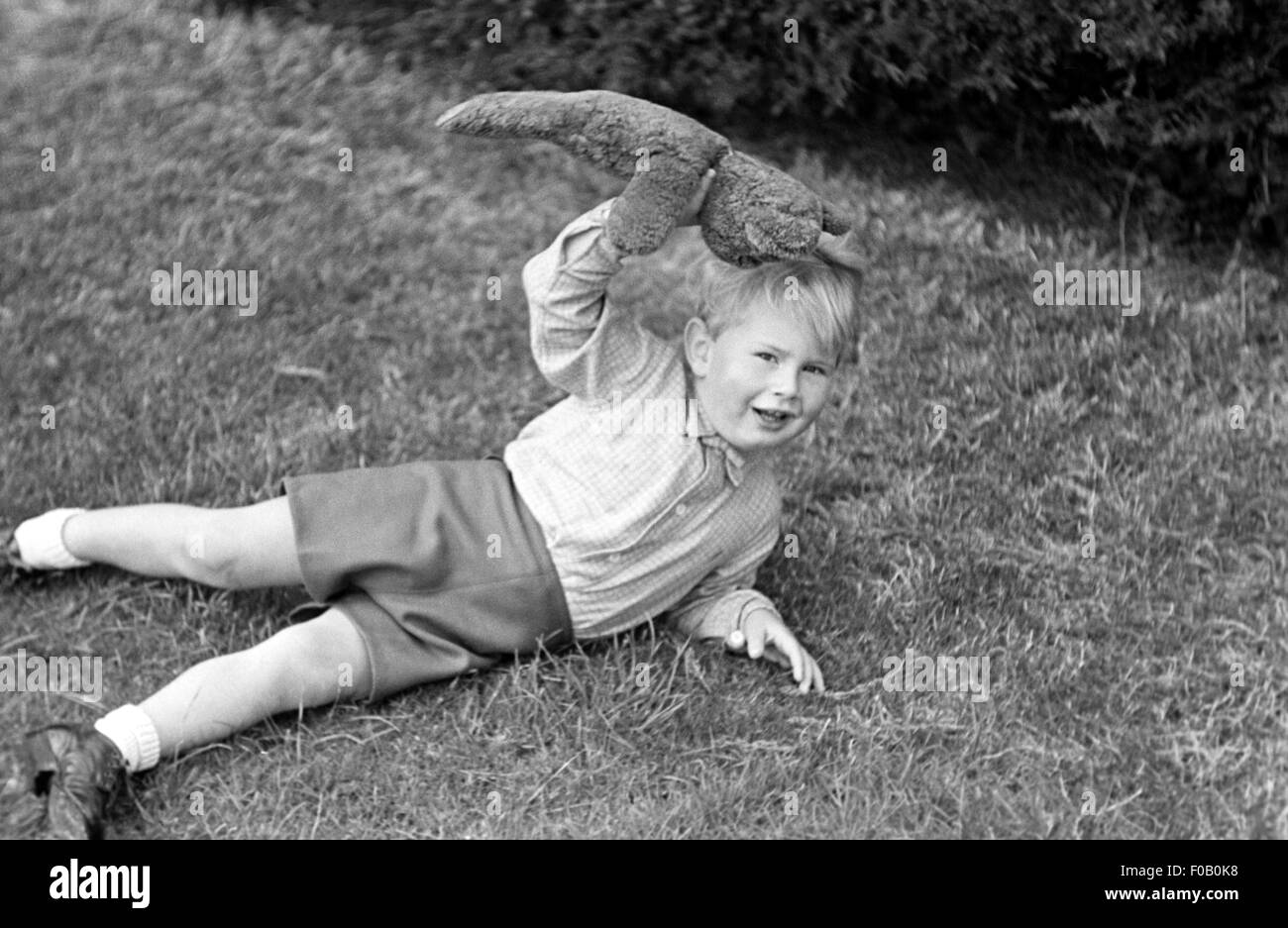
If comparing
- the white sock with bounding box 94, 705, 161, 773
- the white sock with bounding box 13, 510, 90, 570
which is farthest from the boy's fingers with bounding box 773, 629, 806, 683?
the white sock with bounding box 13, 510, 90, 570

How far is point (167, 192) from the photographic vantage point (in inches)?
204

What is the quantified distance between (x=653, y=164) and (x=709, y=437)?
58 cm

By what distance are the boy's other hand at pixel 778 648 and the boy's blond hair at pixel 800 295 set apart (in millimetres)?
562

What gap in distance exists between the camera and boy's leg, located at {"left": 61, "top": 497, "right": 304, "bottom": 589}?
11.8 feet

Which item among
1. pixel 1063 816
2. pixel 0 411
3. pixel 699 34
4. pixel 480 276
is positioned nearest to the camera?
pixel 1063 816

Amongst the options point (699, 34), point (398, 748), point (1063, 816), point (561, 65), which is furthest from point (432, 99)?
point (1063, 816)

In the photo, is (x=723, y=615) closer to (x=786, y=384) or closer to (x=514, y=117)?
(x=786, y=384)

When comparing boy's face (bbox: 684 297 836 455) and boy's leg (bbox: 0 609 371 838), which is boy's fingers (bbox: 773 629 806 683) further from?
boy's leg (bbox: 0 609 371 838)

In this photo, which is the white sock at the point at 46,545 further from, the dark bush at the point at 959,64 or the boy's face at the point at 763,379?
the dark bush at the point at 959,64

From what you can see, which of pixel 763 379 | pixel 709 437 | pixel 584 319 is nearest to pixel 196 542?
pixel 584 319

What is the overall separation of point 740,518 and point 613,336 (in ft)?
1.51

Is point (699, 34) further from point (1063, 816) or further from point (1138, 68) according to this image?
point (1063, 816)

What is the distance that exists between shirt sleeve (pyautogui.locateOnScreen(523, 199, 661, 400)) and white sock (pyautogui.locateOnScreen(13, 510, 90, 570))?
3.55 ft

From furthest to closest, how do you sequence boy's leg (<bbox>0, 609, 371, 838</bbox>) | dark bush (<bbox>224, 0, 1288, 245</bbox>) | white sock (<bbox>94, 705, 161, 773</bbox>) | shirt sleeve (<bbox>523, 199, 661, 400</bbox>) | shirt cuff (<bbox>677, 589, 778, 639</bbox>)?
dark bush (<bbox>224, 0, 1288, 245</bbox>)
shirt cuff (<bbox>677, 589, 778, 639</bbox>)
shirt sleeve (<bbox>523, 199, 661, 400</bbox>)
white sock (<bbox>94, 705, 161, 773</bbox>)
boy's leg (<bbox>0, 609, 371, 838</bbox>)
